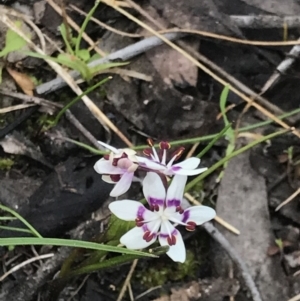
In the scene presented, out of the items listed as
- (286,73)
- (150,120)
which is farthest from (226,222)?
(286,73)

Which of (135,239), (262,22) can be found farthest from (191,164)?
(262,22)

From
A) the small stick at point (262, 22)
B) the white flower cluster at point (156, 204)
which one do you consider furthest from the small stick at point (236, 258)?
the small stick at point (262, 22)

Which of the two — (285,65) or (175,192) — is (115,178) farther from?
(285,65)

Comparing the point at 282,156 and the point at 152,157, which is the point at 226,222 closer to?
the point at 282,156

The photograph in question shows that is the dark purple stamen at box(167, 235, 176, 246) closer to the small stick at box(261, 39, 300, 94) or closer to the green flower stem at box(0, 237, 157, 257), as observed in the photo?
the green flower stem at box(0, 237, 157, 257)

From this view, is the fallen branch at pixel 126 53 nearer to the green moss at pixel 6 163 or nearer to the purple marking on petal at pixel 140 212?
the green moss at pixel 6 163
